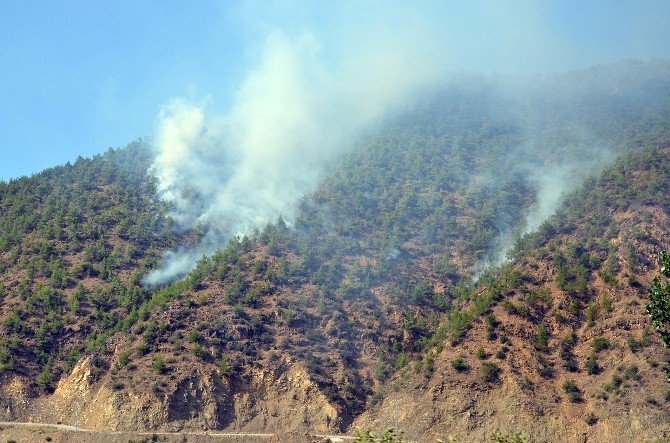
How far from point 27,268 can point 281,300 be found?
1560 inches

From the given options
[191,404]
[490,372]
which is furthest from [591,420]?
[191,404]

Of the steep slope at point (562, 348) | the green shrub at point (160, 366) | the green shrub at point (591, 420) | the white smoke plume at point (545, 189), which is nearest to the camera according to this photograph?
the green shrub at point (591, 420)

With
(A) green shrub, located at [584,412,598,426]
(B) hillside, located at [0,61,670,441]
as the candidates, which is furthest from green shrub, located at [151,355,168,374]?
(A) green shrub, located at [584,412,598,426]

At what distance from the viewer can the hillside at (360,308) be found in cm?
7900

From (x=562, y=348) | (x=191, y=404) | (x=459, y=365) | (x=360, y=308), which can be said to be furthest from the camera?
(x=360, y=308)

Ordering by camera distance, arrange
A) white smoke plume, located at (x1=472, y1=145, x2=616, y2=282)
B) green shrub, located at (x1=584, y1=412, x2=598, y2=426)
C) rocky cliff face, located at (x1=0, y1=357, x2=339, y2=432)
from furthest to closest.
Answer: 1. white smoke plume, located at (x1=472, y1=145, x2=616, y2=282)
2. rocky cliff face, located at (x1=0, y1=357, x2=339, y2=432)
3. green shrub, located at (x1=584, y1=412, x2=598, y2=426)

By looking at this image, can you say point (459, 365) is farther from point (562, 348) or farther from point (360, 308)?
point (360, 308)

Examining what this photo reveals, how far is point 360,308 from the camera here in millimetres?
99500

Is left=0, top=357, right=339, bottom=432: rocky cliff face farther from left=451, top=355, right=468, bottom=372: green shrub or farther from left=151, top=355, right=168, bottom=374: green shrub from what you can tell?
left=451, top=355, right=468, bottom=372: green shrub

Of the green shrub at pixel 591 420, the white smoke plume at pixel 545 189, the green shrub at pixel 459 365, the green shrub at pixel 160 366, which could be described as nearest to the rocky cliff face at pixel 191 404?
the green shrub at pixel 160 366

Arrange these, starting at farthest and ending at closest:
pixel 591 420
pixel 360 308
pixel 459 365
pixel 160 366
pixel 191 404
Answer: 1. pixel 360 308
2. pixel 160 366
3. pixel 191 404
4. pixel 459 365
5. pixel 591 420

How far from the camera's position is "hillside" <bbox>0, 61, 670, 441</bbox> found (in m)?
79.0

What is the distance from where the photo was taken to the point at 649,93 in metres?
169

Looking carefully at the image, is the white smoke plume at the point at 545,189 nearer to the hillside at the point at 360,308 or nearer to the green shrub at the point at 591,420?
the hillside at the point at 360,308
